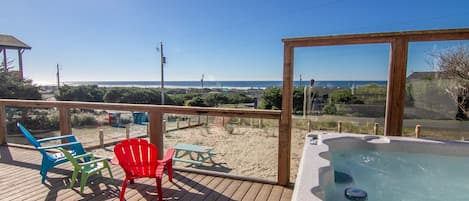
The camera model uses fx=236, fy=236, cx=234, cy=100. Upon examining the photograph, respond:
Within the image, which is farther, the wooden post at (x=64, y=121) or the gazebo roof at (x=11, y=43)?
the gazebo roof at (x=11, y=43)

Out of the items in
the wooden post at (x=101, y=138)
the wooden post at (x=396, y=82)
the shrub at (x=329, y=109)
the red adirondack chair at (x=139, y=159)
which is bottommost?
the wooden post at (x=101, y=138)

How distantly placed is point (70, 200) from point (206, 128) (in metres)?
1.68

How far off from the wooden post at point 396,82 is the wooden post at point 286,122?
1.00 metres

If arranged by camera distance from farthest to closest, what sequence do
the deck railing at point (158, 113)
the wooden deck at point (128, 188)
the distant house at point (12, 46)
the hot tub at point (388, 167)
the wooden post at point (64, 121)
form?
1. the distant house at point (12, 46)
2. the wooden post at point (64, 121)
3. the deck railing at point (158, 113)
4. the wooden deck at point (128, 188)
5. the hot tub at point (388, 167)

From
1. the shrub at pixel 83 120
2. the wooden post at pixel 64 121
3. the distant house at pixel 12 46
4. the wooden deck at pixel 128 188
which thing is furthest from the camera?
the distant house at pixel 12 46

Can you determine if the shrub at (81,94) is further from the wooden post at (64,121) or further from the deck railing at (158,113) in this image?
the wooden post at (64,121)

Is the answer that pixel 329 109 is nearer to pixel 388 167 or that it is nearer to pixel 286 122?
pixel 388 167

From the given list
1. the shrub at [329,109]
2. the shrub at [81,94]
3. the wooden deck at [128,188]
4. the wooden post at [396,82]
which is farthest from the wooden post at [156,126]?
the shrub at [81,94]

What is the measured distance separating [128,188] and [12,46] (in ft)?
50.4

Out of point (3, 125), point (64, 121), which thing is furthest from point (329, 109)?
point (3, 125)

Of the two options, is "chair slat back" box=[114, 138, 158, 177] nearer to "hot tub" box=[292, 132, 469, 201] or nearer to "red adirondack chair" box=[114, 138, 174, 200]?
"red adirondack chair" box=[114, 138, 174, 200]

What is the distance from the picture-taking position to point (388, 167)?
8.84ft

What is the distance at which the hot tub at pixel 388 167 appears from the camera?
213cm

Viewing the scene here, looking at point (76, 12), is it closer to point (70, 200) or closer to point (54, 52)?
point (70, 200)
